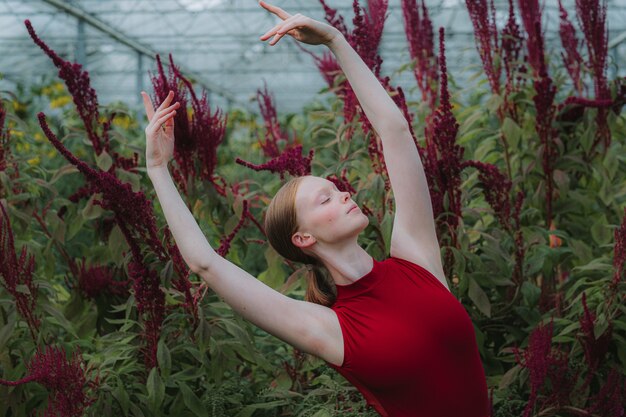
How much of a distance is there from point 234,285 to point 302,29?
63 cm

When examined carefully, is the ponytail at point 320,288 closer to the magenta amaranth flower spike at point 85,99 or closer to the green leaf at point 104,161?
the magenta amaranth flower spike at point 85,99

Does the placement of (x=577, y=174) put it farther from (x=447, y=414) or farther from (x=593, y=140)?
(x=447, y=414)

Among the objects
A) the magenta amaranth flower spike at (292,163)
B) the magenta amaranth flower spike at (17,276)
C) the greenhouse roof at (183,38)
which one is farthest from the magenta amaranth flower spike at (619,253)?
the greenhouse roof at (183,38)

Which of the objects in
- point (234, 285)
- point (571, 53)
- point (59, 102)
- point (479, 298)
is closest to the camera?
point (234, 285)

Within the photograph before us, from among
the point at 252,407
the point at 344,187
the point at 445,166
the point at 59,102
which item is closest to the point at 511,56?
the point at 445,166

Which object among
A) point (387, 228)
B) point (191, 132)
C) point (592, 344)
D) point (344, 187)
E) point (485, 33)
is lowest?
point (592, 344)

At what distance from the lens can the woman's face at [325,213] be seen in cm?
197

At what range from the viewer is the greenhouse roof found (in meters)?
16.8

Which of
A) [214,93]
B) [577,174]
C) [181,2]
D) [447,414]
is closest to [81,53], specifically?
[181,2]

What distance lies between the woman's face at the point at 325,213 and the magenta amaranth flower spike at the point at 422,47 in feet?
5.49

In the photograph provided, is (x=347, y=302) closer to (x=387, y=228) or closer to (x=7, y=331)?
(x=387, y=228)

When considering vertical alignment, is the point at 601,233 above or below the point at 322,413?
above

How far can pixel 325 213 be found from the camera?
77.9 inches

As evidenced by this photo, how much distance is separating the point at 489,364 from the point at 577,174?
39.6 inches
